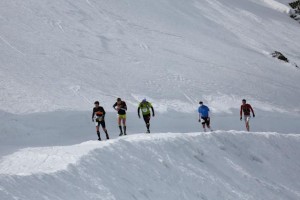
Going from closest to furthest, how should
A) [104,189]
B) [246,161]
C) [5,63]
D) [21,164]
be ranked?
[104,189] < [21,164] < [246,161] < [5,63]

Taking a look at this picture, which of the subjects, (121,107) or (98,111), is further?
(121,107)

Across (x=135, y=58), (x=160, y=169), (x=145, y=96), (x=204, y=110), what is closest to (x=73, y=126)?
(x=204, y=110)

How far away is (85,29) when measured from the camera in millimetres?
38219

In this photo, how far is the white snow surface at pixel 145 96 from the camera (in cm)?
1429

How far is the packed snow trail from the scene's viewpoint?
12.3m

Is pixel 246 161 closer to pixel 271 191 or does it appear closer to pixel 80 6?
pixel 271 191

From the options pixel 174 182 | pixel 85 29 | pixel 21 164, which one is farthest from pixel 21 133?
pixel 85 29

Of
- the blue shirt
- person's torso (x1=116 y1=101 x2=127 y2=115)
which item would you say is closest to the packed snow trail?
the blue shirt

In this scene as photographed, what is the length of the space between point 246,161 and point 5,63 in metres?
16.6

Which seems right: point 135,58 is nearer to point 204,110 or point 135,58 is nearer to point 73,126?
point 73,126

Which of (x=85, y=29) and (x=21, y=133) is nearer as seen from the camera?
(x=21, y=133)

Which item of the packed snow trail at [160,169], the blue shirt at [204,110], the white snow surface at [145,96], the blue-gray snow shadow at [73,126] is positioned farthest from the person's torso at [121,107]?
the blue shirt at [204,110]

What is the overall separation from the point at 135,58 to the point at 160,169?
20741mm

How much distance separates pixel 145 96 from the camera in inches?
1105
